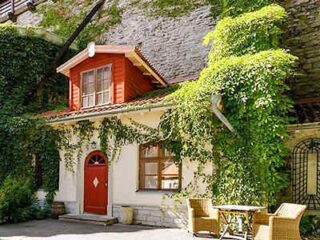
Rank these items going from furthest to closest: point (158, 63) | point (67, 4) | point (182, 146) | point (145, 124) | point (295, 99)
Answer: point (67, 4), point (158, 63), point (295, 99), point (145, 124), point (182, 146)

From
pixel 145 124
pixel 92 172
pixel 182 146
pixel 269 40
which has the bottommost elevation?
pixel 92 172

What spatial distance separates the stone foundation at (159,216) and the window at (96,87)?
3.84m

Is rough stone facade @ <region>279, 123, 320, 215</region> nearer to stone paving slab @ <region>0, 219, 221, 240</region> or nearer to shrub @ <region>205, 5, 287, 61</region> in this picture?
shrub @ <region>205, 5, 287, 61</region>

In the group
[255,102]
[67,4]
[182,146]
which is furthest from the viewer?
[67,4]

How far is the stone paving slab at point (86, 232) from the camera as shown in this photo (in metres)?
7.86

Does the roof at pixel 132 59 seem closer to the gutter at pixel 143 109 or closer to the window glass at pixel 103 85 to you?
the window glass at pixel 103 85

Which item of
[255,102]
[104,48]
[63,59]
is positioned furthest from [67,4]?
[255,102]

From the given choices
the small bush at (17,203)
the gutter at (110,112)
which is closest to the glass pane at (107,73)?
the gutter at (110,112)

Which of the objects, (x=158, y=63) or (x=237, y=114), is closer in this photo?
(x=237, y=114)

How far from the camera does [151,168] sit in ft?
32.3

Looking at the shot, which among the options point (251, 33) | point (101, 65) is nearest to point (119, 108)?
point (101, 65)

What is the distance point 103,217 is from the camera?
10.1m

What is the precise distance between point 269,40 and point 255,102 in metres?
2.54

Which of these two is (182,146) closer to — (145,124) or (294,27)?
(145,124)
